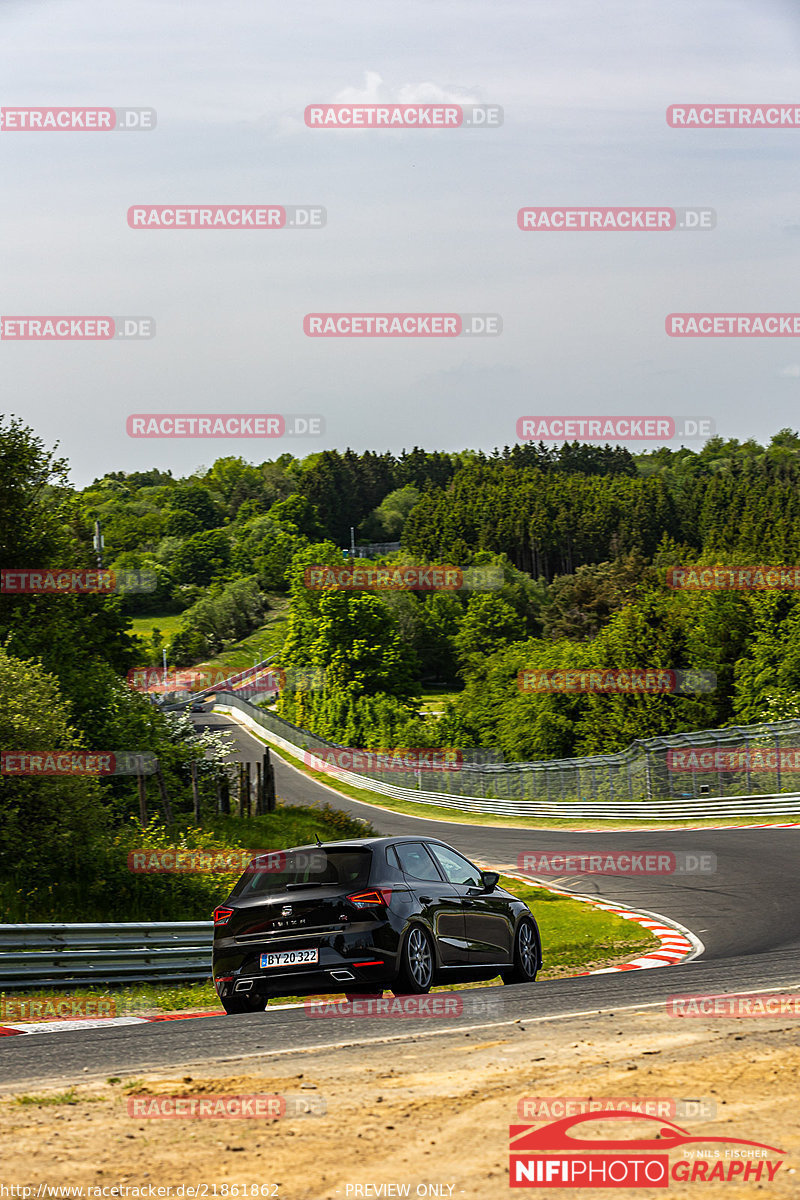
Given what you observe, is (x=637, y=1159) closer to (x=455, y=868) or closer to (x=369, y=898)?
(x=369, y=898)

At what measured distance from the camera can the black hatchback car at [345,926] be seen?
979 cm

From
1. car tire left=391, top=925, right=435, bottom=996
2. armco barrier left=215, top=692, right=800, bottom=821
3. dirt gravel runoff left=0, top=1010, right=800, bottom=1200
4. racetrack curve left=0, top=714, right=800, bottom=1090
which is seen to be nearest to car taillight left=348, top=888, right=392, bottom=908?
car tire left=391, top=925, right=435, bottom=996

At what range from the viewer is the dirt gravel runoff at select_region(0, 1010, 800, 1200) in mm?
5012

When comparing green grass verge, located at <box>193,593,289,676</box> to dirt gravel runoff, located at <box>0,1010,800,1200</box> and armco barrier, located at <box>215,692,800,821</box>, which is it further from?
dirt gravel runoff, located at <box>0,1010,800,1200</box>

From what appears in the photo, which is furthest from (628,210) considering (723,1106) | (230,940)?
(723,1106)

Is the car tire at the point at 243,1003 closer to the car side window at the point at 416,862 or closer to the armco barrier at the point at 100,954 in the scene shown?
the car side window at the point at 416,862

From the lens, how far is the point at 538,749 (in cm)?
7338

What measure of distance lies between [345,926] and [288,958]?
54cm

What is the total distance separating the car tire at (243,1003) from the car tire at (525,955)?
252 centimetres

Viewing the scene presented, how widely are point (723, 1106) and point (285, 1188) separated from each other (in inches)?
86.0

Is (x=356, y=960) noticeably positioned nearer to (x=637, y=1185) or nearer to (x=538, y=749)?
(x=637, y=1185)

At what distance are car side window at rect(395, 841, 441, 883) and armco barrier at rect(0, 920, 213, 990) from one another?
11.3ft

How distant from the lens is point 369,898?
32.5 ft

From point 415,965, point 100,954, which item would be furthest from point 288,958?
point 100,954
